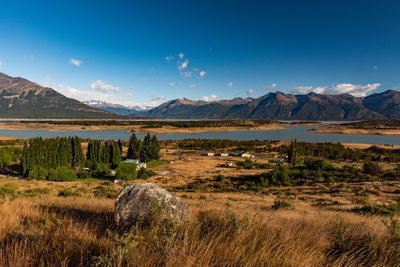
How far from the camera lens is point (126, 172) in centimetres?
4475

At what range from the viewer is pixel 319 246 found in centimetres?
381

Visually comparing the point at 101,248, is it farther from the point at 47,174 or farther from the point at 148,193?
the point at 47,174

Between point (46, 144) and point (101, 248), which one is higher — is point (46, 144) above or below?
below

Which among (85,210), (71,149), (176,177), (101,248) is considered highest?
(101,248)

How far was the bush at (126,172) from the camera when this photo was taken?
144 feet

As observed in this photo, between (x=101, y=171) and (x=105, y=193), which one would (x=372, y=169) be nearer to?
(x=105, y=193)

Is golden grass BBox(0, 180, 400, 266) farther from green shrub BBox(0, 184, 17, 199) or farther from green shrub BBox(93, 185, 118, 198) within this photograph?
green shrub BBox(93, 185, 118, 198)

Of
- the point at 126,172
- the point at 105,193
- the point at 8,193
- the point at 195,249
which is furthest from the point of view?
the point at 126,172

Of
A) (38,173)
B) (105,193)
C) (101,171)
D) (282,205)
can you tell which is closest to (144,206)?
(282,205)

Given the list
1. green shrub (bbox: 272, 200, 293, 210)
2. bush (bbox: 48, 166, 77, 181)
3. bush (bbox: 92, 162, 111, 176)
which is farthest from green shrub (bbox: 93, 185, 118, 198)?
bush (bbox: 92, 162, 111, 176)

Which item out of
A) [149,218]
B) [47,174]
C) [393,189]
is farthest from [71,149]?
[393,189]

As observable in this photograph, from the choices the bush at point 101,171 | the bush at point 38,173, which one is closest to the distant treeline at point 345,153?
the bush at point 101,171

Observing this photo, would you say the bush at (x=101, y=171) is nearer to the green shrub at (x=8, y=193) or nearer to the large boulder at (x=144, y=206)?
the green shrub at (x=8, y=193)

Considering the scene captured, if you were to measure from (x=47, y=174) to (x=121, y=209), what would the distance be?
4711 centimetres
